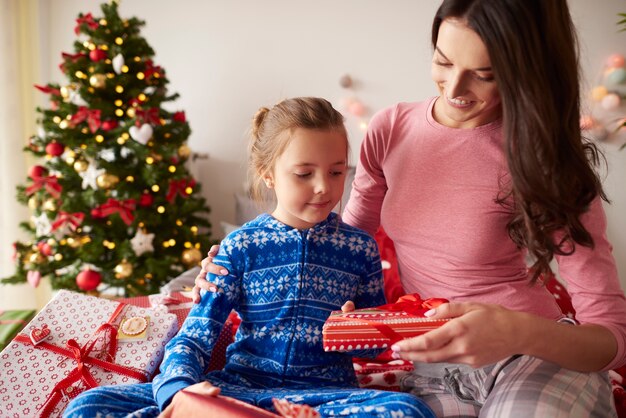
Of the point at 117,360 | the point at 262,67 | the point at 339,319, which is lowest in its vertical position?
the point at 117,360

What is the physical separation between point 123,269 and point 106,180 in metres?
0.46

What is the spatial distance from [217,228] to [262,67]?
1.12 metres

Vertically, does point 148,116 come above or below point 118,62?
below

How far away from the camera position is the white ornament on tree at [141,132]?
8.04 feet

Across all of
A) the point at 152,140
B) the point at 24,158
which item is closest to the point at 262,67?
the point at 152,140

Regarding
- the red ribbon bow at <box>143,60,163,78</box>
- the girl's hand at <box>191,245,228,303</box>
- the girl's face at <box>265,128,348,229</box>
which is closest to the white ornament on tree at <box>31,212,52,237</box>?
the red ribbon bow at <box>143,60,163,78</box>

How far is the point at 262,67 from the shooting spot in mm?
3129

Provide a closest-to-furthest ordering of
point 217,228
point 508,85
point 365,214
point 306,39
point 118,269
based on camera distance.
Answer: point 508,85
point 365,214
point 118,269
point 306,39
point 217,228

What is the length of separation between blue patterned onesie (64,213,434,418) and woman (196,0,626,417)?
107 mm

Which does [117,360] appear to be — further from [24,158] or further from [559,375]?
[24,158]

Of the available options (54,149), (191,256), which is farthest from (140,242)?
(54,149)

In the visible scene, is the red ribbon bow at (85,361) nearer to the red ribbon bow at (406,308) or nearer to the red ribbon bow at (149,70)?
the red ribbon bow at (406,308)

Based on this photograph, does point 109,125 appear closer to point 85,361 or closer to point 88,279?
point 88,279

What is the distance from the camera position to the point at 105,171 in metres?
2.50
